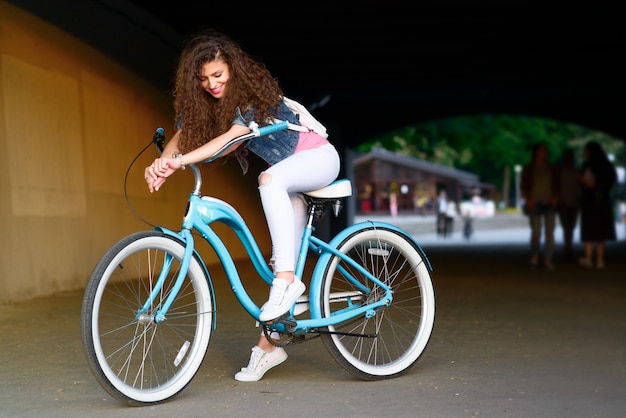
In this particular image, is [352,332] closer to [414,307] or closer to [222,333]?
[414,307]

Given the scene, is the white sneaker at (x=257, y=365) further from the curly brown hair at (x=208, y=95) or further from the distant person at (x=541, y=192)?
the distant person at (x=541, y=192)

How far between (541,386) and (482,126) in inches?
1168

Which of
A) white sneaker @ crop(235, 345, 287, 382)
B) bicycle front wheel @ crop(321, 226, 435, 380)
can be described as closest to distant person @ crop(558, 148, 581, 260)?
bicycle front wheel @ crop(321, 226, 435, 380)

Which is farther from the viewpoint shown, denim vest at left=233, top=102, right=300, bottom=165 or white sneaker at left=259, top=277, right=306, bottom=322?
denim vest at left=233, top=102, right=300, bottom=165

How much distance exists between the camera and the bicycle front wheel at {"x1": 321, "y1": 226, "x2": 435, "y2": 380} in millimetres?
4566

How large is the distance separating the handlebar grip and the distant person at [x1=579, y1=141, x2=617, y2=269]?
871 centimetres

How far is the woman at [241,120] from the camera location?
13.7 feet

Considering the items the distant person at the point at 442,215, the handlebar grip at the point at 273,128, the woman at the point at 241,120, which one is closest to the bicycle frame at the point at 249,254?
the handlebar grip at the point at 273,128

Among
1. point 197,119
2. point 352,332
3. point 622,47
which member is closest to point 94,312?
point 197,119

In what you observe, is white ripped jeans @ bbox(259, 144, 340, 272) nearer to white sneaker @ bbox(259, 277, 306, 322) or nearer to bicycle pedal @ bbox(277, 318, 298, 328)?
white sneaker @ bbox(259, 277, 306, 322)

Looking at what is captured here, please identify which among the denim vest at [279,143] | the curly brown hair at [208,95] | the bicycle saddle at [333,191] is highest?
the curly brown hair at [208,95]

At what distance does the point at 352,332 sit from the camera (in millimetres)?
4578

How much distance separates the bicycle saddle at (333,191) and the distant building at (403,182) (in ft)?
236

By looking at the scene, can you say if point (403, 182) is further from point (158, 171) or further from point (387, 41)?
point (158, 171)
